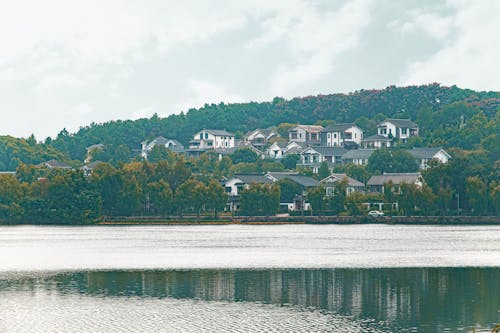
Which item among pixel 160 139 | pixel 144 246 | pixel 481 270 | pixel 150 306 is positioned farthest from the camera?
pixel 160 139

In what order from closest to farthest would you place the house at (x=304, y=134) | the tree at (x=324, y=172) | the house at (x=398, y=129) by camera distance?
the tree at (x=324, y=172), the house at (x=398, y=129), the house at (x=304, y=134)

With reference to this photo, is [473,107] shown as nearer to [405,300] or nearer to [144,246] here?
[144,246]

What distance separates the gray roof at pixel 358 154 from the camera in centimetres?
14596

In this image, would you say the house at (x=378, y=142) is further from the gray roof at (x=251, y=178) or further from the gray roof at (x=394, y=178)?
the gray roof at (x=251, y=178)

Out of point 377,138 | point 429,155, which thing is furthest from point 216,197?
point 377,138

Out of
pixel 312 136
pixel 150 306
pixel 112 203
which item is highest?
pixel 312 136

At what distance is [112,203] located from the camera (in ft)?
352

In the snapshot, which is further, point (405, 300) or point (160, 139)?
A: point (160, 139)

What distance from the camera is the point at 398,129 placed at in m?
161

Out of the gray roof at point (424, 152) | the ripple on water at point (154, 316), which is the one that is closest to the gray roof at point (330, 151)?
the gray roof at point (424, 152)

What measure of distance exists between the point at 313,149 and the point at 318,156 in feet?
5.49

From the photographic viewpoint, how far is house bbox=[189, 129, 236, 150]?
18298cm

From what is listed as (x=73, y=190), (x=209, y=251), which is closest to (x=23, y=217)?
(x=73, y=190)

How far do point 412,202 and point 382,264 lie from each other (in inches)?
1767
